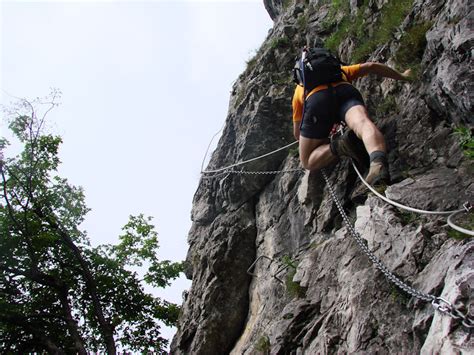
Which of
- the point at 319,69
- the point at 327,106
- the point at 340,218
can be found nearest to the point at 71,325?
the point at 340,218

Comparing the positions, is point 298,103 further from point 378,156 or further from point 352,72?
point 378,156

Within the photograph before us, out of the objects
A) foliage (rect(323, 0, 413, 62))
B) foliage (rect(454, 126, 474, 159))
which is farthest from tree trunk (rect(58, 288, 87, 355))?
foliage (rect(454, 126, 474, 159))

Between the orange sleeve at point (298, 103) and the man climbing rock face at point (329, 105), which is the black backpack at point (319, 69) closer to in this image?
the man climbing rock face at point (329, 105)

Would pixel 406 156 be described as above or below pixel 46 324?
below

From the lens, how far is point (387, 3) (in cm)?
686

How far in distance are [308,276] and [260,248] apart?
89.7 inches

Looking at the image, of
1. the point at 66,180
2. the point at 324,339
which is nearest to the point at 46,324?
the point at 66,180

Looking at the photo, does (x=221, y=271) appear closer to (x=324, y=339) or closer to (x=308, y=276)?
(x=308, y=276)

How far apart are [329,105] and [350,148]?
0.73 m

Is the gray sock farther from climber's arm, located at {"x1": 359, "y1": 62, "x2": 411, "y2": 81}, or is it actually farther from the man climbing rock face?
climber's arm, located at {"x1": 359, "y1": 62, "x2": 411, "y2": 81}

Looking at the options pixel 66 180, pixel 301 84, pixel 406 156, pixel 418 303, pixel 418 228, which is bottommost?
pixel 418 303

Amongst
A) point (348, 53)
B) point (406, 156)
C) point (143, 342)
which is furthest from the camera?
point (143, 342)

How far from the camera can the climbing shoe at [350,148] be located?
511cm

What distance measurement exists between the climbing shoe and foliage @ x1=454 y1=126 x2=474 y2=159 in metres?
1.08
